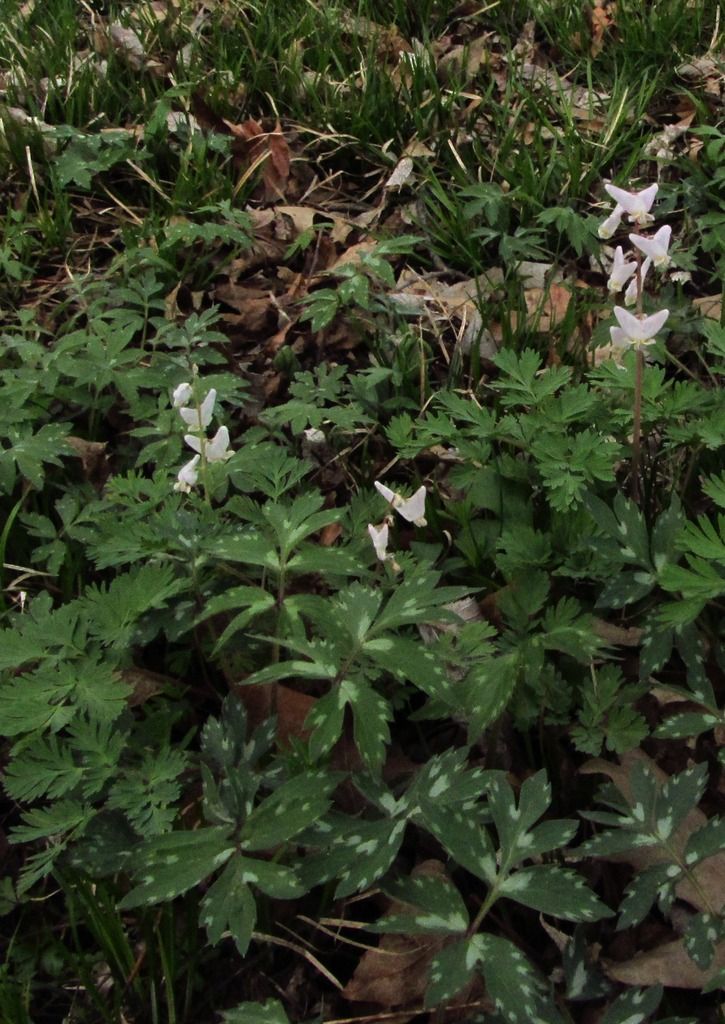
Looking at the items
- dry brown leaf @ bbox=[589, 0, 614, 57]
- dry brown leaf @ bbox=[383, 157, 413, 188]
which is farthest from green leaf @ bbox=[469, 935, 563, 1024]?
dry brown leaf @ bbox=[589, 0, 614, 57]

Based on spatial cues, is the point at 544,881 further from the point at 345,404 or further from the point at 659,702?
the point at 345,404

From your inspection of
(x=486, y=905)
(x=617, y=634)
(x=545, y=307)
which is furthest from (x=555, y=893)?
(x=545, y=307)

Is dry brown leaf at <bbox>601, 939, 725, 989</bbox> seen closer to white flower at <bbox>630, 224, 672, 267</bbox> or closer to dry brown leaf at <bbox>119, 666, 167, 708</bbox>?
dry brown leaf at <bbox>119, 666, 167, 708</bbox>

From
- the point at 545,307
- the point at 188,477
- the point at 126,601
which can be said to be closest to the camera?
the point at 126,601

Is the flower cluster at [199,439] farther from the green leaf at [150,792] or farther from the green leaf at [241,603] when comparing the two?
the green leaf at [150,792]

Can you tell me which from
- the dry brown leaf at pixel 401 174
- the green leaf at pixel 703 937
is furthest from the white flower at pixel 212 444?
the dry brown leaf at pixel 401 174

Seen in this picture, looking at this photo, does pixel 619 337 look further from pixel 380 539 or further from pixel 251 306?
pixel 251 306
